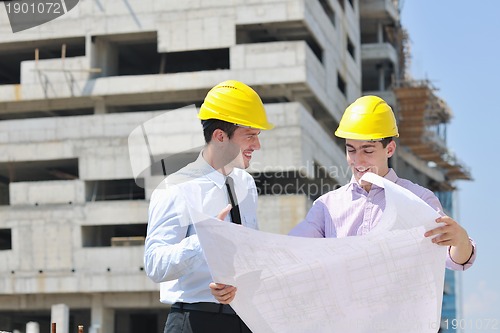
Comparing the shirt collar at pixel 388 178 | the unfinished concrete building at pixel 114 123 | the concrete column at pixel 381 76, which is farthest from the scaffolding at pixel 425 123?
the shirt collar at pixel 388 178

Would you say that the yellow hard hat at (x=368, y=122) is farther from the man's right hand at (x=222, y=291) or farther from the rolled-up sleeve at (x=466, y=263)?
the man's right hand at (x=222, y=291)

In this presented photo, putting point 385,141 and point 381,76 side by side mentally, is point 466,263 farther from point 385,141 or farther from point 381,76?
point 381,76

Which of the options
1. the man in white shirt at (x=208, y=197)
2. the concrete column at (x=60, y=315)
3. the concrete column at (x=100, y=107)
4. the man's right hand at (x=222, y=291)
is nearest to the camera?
the man's right hand at (x=222, y=291)

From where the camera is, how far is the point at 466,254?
3.77 m

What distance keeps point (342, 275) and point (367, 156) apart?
67 cm

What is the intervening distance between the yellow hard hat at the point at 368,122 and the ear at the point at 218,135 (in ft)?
1.77

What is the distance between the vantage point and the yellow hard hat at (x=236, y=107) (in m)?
3.93

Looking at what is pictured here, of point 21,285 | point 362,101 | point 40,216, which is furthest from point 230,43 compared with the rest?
point 362,101

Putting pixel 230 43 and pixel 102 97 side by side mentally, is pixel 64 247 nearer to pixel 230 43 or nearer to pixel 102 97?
pixel 102 97

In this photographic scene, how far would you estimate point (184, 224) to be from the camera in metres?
3.77

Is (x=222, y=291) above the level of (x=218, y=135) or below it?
below

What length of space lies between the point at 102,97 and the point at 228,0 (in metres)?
5.71

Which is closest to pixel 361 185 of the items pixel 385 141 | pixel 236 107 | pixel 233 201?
pixel 385 141

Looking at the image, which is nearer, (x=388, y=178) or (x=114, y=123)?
(x=388, y=178)
